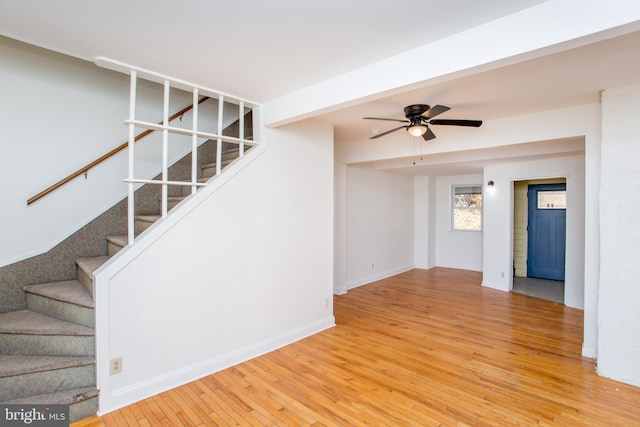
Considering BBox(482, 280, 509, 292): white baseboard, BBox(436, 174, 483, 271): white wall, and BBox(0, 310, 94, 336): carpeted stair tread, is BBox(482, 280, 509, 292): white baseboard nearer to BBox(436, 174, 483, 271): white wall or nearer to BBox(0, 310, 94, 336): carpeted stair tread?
BBox(436, 174, 483, 271): white wall

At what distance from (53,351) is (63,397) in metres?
0.36

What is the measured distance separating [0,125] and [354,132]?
3656 millimetres

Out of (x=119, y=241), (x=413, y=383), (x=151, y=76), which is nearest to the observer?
(x=151, y=76)

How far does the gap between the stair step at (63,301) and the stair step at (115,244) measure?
14.9 inches

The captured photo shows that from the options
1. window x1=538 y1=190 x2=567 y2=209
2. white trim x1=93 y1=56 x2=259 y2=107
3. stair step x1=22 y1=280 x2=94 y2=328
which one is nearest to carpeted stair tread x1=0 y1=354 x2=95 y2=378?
stair step x1=22 y1=280 x2=94 y2=328

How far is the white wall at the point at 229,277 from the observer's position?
7.89 ft

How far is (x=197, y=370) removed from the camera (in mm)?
2771

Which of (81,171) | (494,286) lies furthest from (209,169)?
(494,286)

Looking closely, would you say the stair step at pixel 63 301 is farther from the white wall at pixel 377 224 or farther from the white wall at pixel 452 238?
the white wall at pixel 452 238

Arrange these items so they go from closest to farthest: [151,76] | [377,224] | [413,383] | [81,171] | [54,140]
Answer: [151,76] < [413,383] < [54,140] < [81,171] < [377,224]

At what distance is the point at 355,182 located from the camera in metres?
6.00

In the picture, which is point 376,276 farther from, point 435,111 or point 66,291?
point 66,291

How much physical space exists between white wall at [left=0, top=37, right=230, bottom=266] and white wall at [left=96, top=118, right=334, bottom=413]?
1.23 meters

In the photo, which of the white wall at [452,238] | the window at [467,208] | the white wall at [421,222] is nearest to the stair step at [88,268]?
the white wall at [421,222]
